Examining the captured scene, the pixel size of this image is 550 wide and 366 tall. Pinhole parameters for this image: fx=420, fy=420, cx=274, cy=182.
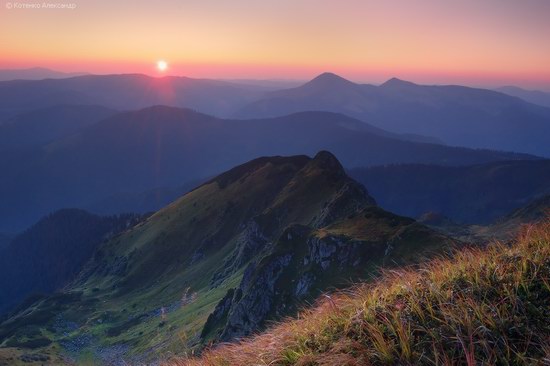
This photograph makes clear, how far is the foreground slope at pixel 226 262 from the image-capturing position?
53.3 m

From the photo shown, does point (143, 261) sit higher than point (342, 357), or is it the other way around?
point (342, 357)

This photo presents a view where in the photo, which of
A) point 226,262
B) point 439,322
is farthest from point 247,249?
point 439,322

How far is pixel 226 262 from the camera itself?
358 feet

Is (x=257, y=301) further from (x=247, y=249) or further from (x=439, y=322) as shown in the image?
(x=439, y=322)

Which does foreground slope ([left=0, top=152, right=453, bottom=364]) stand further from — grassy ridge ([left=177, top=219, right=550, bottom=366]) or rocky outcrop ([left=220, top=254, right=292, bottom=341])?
grassy ridge ([left=177, top=219, right=550, bottom=366])

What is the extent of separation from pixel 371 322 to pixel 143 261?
164 m

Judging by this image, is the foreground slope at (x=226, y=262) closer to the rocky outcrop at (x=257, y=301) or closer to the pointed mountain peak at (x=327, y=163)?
the rocky outcrop at (x=257, y=301)

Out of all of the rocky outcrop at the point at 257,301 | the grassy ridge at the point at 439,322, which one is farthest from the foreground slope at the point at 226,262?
the grassy ridge at the point at 439,322

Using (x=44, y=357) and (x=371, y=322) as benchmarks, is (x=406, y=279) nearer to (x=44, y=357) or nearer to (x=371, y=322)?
(x=371, y=322)

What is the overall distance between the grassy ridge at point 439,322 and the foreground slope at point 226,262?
3186mm

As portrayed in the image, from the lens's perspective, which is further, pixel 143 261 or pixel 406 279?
pixel 143 261

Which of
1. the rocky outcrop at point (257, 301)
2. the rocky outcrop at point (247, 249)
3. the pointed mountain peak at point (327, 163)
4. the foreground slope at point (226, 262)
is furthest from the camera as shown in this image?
the pointed mountain peak at point (327, 163)

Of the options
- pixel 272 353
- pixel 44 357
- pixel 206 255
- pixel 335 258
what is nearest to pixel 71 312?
pixel 44 357

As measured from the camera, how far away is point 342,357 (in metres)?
6.54
